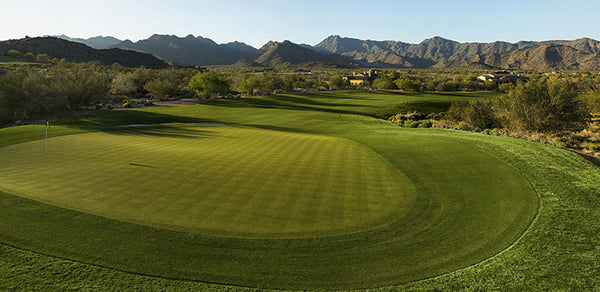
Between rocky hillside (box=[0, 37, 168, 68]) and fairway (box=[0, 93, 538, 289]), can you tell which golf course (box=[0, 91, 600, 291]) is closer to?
fairway (box=[0, 93, 538, 289])

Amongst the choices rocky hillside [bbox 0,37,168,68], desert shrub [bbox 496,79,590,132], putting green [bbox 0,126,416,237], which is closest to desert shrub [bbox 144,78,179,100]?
putting green [bbox 0,126,416,237]

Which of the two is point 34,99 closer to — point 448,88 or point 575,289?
point 575,289

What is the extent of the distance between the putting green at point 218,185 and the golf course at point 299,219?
0.07m

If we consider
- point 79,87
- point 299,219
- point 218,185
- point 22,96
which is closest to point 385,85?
point 79,87

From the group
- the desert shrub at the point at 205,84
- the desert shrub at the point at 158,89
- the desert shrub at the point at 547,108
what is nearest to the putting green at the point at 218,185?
the desert shrub at the point at 547,108

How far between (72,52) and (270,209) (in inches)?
6620

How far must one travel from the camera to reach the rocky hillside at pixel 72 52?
125 m

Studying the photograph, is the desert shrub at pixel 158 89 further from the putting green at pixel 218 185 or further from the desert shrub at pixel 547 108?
the desert shrub at pixel 547 108

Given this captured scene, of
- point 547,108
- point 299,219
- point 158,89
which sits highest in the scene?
point 158,89

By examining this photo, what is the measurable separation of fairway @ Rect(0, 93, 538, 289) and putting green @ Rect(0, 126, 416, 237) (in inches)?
2.6

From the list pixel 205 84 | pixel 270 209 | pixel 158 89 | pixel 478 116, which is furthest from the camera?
pixel 205 84

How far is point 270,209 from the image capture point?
389 inches

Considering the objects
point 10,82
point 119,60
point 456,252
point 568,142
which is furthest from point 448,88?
point 119,60

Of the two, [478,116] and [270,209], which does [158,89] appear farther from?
[270,209]
